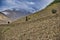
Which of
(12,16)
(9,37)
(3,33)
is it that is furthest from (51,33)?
(12,16)

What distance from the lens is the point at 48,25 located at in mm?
33781

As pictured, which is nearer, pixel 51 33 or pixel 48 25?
pixel 51 33

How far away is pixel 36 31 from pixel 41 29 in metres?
0.84

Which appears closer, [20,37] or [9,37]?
[20,37]

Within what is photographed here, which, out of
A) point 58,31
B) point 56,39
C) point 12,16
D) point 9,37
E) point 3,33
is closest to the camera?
point 56,39

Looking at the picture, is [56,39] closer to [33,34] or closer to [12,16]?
[33,34]

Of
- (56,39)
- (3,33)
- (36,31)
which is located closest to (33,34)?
(36,31)

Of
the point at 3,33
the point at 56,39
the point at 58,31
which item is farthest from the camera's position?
the point at 3,33

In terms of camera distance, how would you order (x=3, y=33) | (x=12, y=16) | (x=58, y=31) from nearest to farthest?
(x=58, y=31) → (x=3, y=33) → (x=12, y=16)

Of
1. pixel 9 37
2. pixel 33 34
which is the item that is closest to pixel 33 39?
pixel 33 34

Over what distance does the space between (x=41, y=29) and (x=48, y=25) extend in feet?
5.12

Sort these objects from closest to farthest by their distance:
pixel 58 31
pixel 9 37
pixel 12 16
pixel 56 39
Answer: pixel 56 39 < pixel 58 31 < pixel 9 37 < pixel 12 16

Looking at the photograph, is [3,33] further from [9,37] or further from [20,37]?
[20,37]

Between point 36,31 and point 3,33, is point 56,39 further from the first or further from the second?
point 3,33
